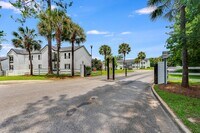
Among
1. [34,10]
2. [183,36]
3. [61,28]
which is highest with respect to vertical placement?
[61,28]

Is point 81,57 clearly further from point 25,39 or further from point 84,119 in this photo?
point 84,119

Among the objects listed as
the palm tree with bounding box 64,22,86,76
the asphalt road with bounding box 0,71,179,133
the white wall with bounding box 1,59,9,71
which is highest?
the palm tree with bounding box 64,22,86,76

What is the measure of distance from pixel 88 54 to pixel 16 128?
5146 cm

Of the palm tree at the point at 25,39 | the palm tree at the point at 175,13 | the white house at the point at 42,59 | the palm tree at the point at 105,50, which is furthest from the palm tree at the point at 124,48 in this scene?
the palm tree at the point at 175,13

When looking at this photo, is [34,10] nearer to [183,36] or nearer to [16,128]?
[16,128]

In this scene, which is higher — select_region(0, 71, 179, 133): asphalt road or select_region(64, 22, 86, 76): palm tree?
select_region(64, 22, 86, 76): palm tree

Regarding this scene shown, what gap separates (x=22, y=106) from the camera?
8.52 m

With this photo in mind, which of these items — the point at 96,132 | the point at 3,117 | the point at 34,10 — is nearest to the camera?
the point at 96,132

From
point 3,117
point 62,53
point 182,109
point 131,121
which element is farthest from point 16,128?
point 62,53

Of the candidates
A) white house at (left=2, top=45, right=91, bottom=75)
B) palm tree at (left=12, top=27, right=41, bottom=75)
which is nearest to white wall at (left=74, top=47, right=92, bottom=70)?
white house at (left=2, top=45, right=91, bottom=75)

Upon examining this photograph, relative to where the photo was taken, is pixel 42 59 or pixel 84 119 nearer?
pixel 84 119

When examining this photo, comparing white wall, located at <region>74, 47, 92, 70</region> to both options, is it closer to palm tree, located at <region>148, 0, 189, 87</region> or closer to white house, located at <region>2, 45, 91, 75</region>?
white house, located at <region>2, 45, 91, 75</region>

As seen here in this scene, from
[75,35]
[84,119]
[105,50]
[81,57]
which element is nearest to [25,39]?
[75,35]

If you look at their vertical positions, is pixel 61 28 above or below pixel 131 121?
above
